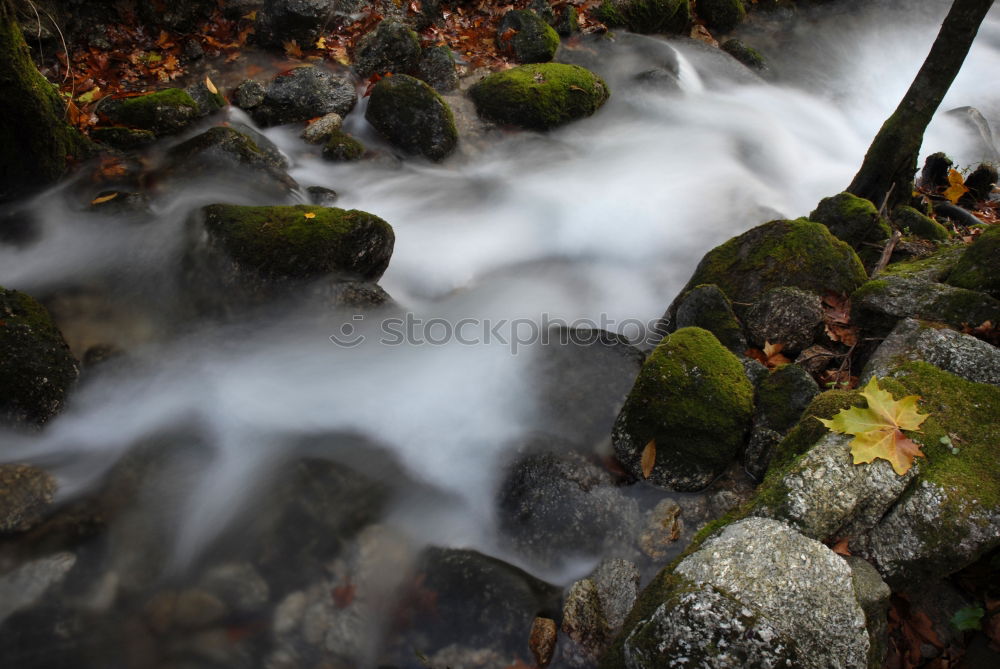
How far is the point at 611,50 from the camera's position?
9.76 m

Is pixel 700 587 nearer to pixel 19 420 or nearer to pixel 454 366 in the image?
pixel 454 366

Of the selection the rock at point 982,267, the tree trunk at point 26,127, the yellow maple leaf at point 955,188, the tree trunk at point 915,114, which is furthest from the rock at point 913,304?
the tree trunk at point 26,127

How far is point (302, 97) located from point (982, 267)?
689 cm

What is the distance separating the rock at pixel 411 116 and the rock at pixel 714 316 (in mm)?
3914

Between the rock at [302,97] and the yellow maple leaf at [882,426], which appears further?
the rock at [302,97]

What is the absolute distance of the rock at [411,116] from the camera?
7.38m

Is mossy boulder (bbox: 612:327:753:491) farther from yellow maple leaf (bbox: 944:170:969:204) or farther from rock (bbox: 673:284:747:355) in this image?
yellow maple leaf (bbox: 944:170:969:204)

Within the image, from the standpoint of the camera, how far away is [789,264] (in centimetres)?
495

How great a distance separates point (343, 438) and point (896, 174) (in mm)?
5835

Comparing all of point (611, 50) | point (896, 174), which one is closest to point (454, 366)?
point (896, 174)

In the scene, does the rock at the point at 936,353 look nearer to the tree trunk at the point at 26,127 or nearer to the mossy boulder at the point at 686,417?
the mossy boulder at the point at 686,417

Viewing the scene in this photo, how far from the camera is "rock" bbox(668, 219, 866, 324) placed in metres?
4.92

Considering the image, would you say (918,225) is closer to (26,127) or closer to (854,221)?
(854,221)

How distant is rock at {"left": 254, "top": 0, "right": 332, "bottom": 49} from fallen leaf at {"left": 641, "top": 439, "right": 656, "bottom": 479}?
23.4 feet
